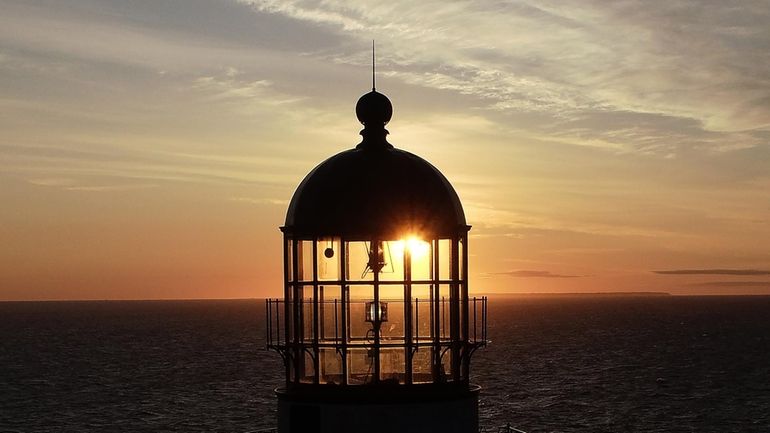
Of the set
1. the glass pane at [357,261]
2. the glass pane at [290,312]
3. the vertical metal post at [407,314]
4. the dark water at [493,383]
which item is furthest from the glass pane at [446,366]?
the dark water at [493,383]

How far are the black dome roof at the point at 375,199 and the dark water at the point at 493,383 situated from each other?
159 ft

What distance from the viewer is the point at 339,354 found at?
14.9 m

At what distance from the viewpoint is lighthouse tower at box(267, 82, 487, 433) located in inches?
575

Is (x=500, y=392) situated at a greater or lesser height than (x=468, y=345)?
lesser

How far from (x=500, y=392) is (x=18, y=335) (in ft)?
388

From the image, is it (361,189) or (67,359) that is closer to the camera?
(361,189)

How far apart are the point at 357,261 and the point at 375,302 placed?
622mm

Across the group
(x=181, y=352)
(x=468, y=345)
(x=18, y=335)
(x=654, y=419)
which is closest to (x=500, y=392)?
(x=654, y=419)

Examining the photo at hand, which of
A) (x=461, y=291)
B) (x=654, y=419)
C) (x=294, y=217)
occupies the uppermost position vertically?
(x=294, y=217)

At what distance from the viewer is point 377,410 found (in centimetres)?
1443

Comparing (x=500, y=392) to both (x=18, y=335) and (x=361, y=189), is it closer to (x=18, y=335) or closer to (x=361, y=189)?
(x=361, y=189)

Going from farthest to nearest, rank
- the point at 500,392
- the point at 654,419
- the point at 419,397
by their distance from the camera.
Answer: the point at 500,392 → the point at 654,419 → the point at 419,397

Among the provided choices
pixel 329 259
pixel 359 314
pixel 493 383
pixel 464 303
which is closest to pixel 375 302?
pixel 359 314

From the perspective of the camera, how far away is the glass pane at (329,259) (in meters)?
14.9
